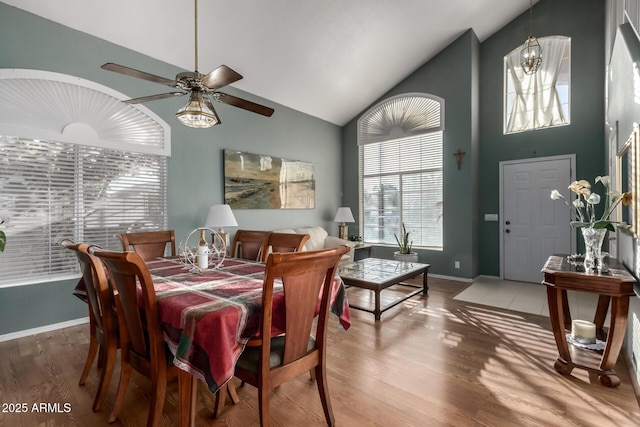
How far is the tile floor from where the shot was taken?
11.5ft

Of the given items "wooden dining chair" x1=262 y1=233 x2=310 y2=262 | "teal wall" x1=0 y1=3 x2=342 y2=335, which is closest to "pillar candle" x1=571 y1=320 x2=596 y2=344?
"wooden dining chair" x1=262 y1=233 x2=310 y2=262

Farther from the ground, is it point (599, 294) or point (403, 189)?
point (403, 189)

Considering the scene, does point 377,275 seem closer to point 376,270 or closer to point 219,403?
point 376,270

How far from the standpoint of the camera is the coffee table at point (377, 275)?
3209 millimetres

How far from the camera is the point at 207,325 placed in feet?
4.11

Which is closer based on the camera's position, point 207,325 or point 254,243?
point 207,325

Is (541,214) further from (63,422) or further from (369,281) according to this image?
(63,422)

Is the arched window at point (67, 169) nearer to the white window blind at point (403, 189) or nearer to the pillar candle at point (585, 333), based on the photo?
the white window blind at point (403, 189)

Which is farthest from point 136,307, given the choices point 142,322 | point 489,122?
point 489,122

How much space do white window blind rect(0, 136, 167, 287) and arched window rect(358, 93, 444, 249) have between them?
395 cm

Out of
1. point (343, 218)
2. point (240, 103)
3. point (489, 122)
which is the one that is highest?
point (489, 122)

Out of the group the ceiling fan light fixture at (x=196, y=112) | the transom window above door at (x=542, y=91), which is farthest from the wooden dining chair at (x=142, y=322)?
the transom window above door at (x=542, y=91)

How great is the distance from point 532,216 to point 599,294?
3.06 meters

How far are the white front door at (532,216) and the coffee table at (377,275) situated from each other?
188 cm
